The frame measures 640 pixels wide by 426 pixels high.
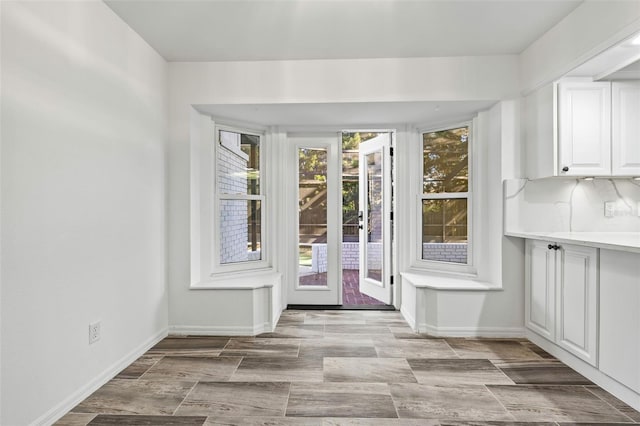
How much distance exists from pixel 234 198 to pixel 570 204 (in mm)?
3011

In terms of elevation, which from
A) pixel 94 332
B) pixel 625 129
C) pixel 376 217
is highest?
pixel 625 129

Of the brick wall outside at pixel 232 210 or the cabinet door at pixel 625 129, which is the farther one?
the brick wall outside at pixel 232 210

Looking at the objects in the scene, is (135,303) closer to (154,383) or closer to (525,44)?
(154,383)

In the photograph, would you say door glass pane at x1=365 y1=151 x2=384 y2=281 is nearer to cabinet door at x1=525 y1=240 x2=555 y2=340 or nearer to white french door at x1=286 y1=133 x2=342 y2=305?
white french door at x1=286 y1=133 x2=342 y2=305

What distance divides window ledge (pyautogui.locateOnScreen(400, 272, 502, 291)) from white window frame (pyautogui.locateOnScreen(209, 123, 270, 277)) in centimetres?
153

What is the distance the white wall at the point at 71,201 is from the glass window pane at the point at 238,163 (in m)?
0.81

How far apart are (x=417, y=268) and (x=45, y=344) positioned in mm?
3121

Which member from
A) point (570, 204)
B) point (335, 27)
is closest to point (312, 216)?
point (335, 27)

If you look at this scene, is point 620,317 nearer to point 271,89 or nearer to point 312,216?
point 312,216

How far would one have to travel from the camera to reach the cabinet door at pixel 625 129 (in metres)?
2.63

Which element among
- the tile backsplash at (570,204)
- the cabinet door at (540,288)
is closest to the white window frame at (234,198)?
the tile backsplash at (570,204)

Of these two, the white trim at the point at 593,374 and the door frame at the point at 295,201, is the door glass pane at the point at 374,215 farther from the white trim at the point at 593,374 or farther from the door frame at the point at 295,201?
the white trim at the point at 593,374

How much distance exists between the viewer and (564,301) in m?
2.48

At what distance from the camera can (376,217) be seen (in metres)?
4.38
